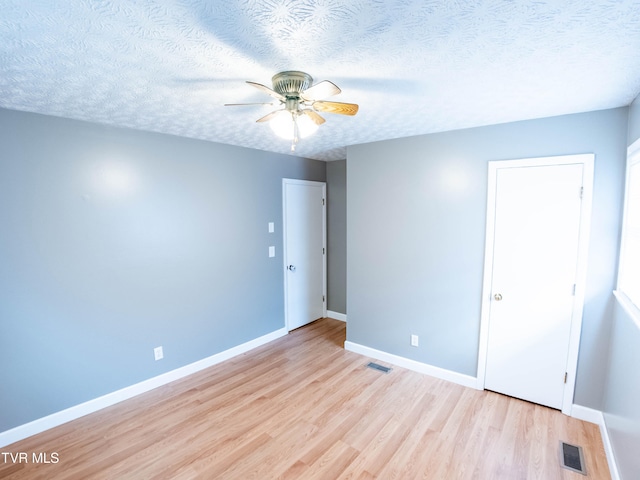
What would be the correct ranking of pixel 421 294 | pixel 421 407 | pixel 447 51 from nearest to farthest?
pixel 447 51
pixel 421 407
pixel 421 294

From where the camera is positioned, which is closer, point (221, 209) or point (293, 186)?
point (221, 209)

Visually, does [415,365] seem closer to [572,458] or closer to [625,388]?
[572,458]

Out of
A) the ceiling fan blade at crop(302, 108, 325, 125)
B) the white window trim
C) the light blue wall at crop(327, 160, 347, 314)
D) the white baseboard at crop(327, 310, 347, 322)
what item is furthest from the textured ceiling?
the white baseboard at crop(327, 310, 347, 322)

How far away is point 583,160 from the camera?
2.29m

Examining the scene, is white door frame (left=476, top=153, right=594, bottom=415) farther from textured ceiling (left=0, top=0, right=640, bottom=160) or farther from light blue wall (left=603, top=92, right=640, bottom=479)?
textured ceiling (left=0, top=0, right=640, bottom=160)

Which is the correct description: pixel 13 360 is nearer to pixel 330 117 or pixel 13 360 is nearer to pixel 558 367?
pixel 330 117

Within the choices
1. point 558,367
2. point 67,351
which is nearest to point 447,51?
point 558,367

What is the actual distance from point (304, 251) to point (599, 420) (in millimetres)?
3391

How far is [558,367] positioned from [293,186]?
133 inches

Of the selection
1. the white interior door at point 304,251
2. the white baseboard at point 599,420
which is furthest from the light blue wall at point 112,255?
the white baseboard at point 599,420

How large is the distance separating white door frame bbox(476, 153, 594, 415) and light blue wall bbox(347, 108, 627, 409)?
42 millimetres

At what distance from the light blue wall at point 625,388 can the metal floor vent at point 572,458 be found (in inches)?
7.9

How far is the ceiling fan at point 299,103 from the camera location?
5.24 ft

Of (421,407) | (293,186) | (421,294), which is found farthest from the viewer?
(293,186)
